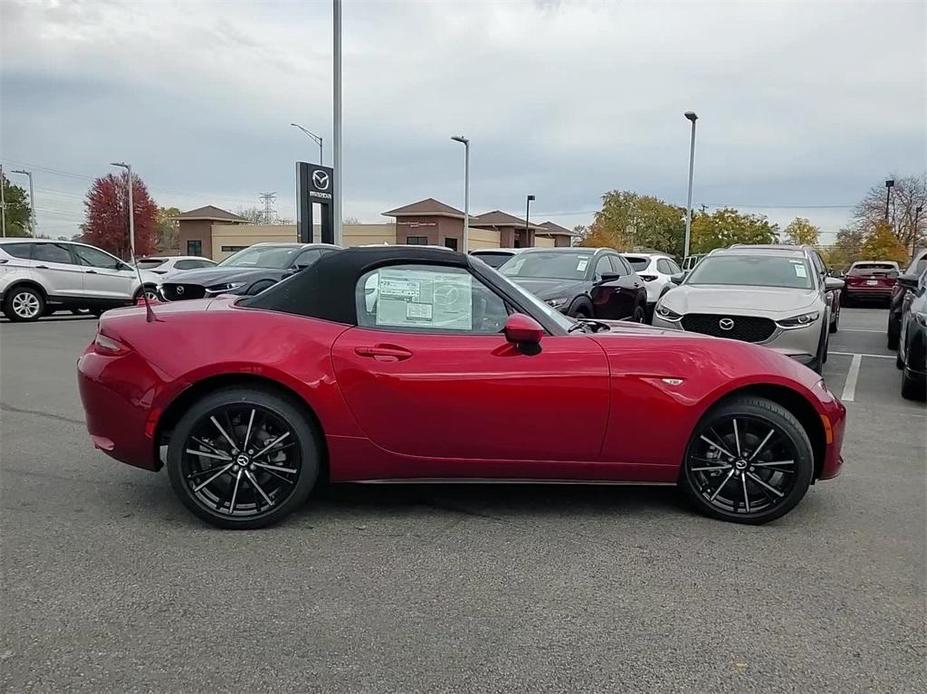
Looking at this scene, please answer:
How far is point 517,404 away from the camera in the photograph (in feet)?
Result: 11.9

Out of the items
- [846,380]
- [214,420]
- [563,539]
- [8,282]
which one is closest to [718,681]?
[563,539]

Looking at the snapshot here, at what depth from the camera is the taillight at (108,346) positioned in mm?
3740

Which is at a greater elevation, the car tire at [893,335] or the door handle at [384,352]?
the door handle at [384,352]

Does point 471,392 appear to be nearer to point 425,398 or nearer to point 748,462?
point 425,398

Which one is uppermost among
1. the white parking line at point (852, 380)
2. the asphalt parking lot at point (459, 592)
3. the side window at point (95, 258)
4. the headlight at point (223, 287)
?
the side window at point (95, 258)

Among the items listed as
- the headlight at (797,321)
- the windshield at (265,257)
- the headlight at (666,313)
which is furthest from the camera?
the windshield at (265,257)

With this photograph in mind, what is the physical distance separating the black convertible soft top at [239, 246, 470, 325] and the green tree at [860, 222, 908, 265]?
49.9 metres

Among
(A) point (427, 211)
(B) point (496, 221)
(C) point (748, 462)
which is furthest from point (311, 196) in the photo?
(B) point (496, 221)

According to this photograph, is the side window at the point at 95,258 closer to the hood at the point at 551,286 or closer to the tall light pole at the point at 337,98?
the tall light pole at the point at 337,98

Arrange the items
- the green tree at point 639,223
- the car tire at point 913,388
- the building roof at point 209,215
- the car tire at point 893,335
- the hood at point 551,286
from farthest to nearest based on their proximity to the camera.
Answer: the green tree at point 639,223 → the building roof at point 209,215 → the car tire at point 893,335 → the hood at point 551,286 → the car tire at point 913,388

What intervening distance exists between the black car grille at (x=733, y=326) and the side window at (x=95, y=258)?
12106mm

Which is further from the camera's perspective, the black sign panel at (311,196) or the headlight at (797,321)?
the black sign panel at (311,196)

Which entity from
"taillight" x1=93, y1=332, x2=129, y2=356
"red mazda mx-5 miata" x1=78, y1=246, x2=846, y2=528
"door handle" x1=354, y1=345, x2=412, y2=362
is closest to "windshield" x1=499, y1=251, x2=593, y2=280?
"red mazda mx-5 miata" x1=78, y1=246, x2=846, y2=528

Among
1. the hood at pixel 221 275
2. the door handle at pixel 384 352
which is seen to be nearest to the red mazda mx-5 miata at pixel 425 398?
the door handle at pixel 384 352
